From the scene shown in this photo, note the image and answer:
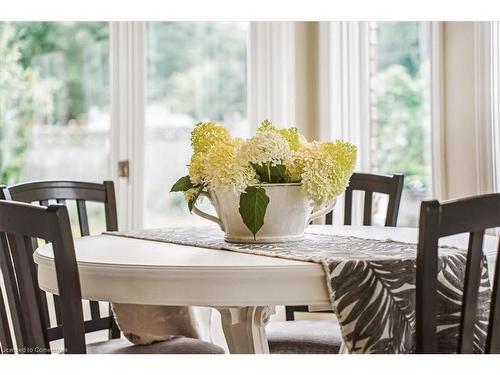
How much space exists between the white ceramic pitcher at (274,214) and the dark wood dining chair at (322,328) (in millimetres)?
409

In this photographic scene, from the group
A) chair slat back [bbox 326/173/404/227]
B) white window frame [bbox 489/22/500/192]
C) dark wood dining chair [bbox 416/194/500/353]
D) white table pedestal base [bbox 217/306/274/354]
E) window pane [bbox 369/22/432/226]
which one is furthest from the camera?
window pane [bbox 369/22/432/226]

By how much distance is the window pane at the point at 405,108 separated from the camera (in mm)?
4215

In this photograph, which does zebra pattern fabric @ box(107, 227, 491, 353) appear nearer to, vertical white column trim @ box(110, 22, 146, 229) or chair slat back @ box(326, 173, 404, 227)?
chair slat back @ box(326, 173, 404, 227)

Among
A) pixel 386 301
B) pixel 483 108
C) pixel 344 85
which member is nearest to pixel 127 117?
pixel 344 85

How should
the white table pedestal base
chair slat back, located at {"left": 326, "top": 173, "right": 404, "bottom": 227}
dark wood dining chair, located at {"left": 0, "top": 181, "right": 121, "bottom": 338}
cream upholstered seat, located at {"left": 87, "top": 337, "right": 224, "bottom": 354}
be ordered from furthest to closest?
chair slat back, located at {"left": 326, "top": 173, "right": 404, "bottom": 227}
dark wood dining chair, located at {"left": 0, "top": 181, "right": 121, "bottom": 338}
cream upholstered seat, located at {"left": 87, "top": 337, "right": 224, "bottom": 354}
the white table pedestal base

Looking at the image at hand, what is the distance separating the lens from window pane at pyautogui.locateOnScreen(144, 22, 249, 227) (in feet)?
12.8

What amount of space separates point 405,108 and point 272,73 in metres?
0.87

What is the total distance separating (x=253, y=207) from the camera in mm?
1959

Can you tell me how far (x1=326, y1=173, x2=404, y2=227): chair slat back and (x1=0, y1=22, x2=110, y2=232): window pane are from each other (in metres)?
1.50

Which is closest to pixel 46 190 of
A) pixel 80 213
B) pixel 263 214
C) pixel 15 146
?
pixel 80 213

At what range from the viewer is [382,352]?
5.36 ft

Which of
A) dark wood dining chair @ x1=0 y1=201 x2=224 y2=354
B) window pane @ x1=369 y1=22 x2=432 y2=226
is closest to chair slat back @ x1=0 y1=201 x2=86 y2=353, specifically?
dark wood dining chair @ x1=0 y1=201 x2=224 y2=354

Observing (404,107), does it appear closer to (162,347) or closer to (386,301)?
(162,347)
